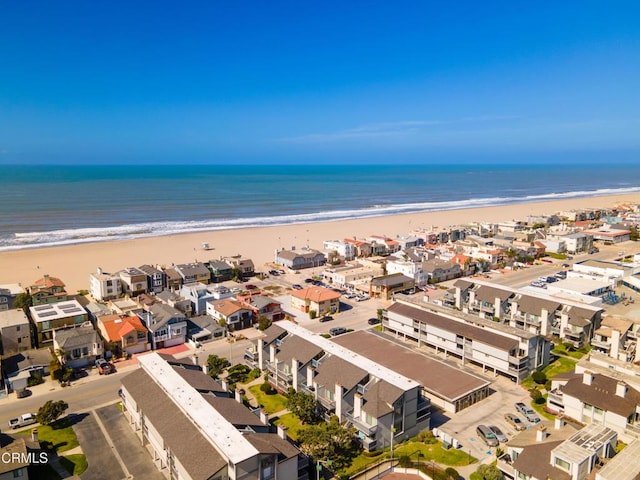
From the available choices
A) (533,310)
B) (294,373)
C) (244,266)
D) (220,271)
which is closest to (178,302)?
(220,271)

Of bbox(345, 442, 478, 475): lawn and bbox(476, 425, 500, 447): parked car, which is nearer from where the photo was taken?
bbox(345, 442, 478, 475): lawn

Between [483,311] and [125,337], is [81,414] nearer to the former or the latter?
[125,337]

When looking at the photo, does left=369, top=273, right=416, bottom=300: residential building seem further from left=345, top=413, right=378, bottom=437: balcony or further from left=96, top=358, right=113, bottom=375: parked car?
left=96, top=358, right=113, bottom=375: parked car

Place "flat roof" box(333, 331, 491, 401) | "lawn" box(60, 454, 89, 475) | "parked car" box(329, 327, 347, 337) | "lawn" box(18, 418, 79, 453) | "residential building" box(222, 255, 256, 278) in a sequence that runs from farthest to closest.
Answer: "residential building" box(222, 255, 256, 278), "parked car" box(329, 327, 347, 337), "flat roof" box(333, 331, 491, 401), "lawn" box(18, 418, 79, 453), "lawn" box(60, 454, 89, 475)

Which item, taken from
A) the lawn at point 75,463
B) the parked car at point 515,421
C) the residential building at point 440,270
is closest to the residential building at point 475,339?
the parked car at point 515,421

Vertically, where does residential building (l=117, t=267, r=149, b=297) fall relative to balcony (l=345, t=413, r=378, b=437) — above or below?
above

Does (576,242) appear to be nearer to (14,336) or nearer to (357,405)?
(357,405)

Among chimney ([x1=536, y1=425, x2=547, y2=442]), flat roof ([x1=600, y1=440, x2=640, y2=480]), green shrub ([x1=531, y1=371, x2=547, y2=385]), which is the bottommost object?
green shrub ([x1=531, y1=371, x2=547, y2=385])

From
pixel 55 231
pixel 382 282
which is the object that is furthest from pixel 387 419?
pixel 55 231

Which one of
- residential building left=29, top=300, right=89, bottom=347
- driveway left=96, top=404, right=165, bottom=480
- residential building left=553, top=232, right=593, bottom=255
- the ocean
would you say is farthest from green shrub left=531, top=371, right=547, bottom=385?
the ocean
